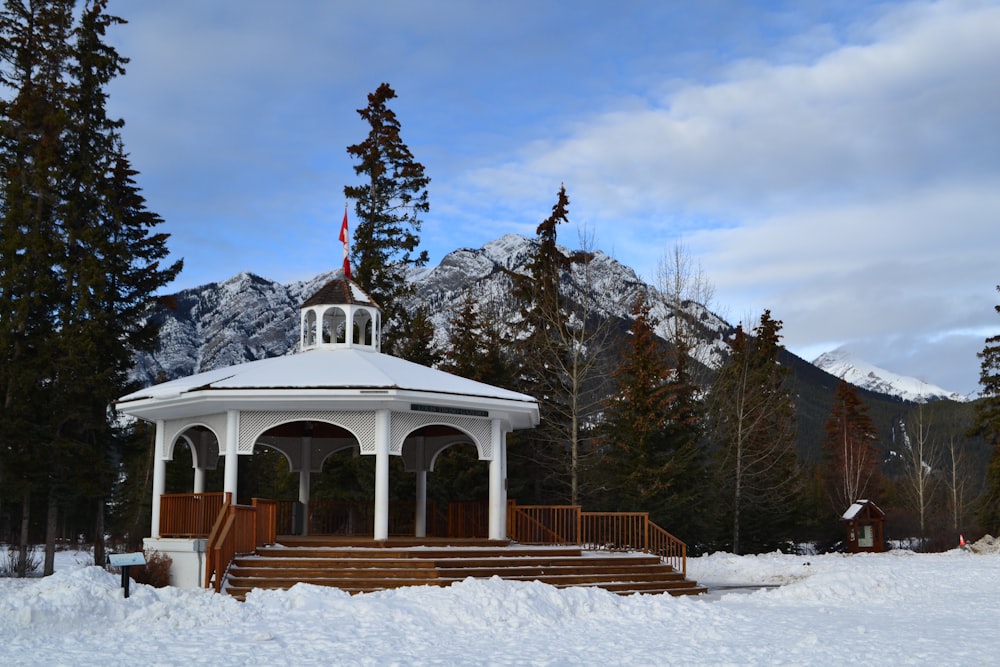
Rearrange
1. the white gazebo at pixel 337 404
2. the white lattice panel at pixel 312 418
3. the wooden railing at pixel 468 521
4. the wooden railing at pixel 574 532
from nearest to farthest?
the white gazebo at pixel 337 404 < the white lattice panel at pixel 312 418 < the wooden railing at pixel 574 532 < the wooden railing at pixel 468 521

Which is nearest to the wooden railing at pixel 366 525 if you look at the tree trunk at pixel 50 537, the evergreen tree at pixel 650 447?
the evergreen tree at pixel 650 447

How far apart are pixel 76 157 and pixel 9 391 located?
746 cm

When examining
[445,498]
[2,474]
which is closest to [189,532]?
[2,474]

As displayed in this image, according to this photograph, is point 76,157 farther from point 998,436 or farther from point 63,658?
point 998,436

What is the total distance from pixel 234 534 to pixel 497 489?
5812 millimetres

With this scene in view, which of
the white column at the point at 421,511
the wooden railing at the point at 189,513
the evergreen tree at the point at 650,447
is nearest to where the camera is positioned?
the wooden railing at the point at 189,513

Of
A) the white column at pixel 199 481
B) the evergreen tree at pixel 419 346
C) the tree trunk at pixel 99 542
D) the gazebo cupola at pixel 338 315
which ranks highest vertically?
the evergreen tree at pixel 419 346

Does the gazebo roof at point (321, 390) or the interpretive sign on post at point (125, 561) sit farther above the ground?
the gazebo roof at point (321, 390)

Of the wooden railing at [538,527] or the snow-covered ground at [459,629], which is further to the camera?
the wooden railing at [538,527]

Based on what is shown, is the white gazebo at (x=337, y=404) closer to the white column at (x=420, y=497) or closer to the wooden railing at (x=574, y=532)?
the white column at (x=420, y=497)

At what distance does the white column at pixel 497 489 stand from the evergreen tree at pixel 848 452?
3159 cm

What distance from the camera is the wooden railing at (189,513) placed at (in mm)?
18641

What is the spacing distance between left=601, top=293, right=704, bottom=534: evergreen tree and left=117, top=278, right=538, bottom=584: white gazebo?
29.5ft

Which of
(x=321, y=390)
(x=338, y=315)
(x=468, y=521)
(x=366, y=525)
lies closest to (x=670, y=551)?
(x=468, y=521)
